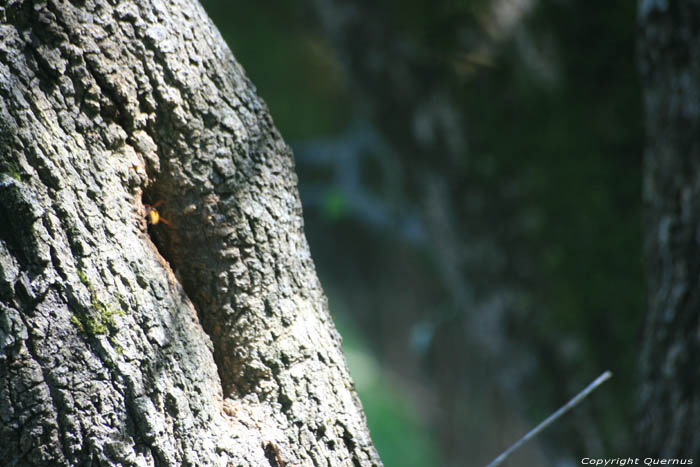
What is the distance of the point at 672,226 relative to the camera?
74.3 inches

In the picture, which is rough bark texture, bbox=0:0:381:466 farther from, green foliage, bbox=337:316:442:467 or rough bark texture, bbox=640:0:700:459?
green foliage, bbox=337:316:442:467

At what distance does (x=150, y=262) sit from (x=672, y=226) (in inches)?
64.6

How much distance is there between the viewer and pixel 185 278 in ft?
3.60

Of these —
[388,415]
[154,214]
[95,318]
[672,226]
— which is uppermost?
[388,415]

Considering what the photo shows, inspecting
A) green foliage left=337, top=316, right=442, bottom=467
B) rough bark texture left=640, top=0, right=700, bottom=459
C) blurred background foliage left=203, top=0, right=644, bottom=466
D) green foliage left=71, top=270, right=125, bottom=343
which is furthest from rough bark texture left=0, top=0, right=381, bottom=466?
green foliage left=337, top=316, right=442, bottom=467

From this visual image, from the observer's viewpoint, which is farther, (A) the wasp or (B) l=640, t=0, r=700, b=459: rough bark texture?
(B) l=640, t=0, r=700, b=459: rough bark texture

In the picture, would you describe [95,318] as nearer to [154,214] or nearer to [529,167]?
[154,214]

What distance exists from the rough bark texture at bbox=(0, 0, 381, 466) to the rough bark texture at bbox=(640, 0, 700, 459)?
4.08ft

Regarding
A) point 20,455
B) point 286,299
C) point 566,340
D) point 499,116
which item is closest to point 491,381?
point 566,340

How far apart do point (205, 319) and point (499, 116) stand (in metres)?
2.37

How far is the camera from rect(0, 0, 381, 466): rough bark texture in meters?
0.91

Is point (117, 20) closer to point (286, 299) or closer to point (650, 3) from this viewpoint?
point (286, 299)

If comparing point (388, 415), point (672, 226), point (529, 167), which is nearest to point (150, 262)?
point (672, 226)

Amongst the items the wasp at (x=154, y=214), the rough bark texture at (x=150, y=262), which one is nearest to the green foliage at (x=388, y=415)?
the rough bark texture at (x=150, y=262)
